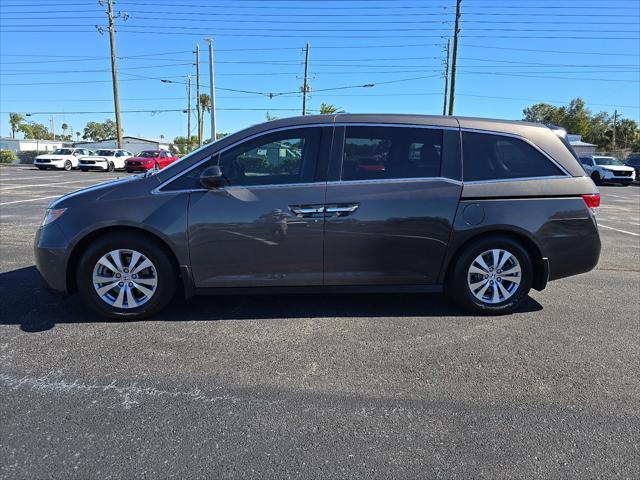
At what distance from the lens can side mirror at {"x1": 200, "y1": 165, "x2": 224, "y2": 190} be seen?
3932mm

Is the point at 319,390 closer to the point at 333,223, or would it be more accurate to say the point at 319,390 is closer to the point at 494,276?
the point at 333,223

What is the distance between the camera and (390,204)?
13.5 ft

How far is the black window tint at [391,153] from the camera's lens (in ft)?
13.7

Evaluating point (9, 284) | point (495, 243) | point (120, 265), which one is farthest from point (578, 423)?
point (9, 284)

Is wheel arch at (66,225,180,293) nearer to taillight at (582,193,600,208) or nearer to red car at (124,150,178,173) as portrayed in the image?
taillight at (582,193,600,208)

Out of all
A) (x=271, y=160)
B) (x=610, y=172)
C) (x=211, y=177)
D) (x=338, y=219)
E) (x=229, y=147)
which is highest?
(x=229, y=147)

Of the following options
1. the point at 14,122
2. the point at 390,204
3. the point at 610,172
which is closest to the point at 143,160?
the point at 610,172

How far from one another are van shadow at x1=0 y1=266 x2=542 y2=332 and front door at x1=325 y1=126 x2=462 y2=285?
41 cm

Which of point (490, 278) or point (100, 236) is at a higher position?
point (100, 236)

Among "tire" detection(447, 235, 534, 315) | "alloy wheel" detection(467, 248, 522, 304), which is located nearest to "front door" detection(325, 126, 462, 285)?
"tire" detection(447, 235, 534, 315)

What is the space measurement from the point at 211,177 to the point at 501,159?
2665 mm

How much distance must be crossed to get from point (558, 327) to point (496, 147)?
173 centimetres

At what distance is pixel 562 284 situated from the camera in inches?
219

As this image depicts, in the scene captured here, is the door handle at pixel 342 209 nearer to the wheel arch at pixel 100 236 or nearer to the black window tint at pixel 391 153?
the black window tint at pixel 391 153
